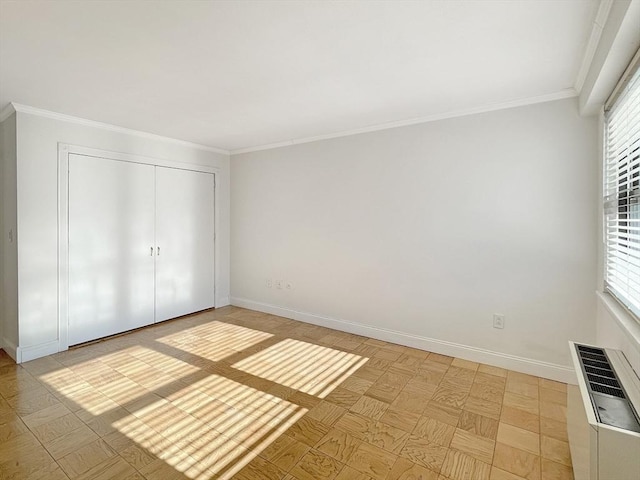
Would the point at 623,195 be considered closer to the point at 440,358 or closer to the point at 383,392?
the point at 440,358

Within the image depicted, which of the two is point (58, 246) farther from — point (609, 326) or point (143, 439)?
point (609, 326)

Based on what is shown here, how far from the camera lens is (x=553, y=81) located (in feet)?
8.04

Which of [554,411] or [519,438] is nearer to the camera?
[519,438]

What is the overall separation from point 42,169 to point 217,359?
2.53 meters

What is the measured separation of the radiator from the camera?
3.93ft

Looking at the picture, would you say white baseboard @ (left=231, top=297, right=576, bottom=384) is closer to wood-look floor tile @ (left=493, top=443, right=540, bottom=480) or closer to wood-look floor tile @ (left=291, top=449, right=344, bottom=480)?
wood-look floor tile @ (left=493, top=443, right=540, bottom=480)

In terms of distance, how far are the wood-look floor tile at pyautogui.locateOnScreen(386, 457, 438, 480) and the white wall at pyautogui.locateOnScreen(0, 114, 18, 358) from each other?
3.59 meters

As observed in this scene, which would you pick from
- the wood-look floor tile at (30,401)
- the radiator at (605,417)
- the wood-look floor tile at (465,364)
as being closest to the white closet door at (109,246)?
the wood-look floor tile at (30,401)

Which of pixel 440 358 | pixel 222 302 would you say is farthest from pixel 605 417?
pixel 222 302

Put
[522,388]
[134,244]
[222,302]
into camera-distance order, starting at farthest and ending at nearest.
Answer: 1. [222,302]
2. [134,244]
3. [522,388]

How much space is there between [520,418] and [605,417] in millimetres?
1072

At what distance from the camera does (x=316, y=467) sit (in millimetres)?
1767

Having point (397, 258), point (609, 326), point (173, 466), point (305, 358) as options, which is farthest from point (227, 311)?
point (609, 326)

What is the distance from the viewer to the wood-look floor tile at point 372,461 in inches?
68.2
